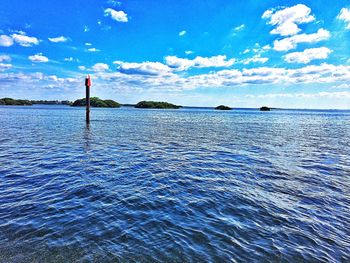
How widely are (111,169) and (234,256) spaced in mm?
Result: 10451

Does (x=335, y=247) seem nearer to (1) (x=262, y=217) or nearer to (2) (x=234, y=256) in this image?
(1) (x=262, y=217)

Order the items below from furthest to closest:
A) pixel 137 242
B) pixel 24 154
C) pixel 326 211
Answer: pixel 24 154 → pixel 326 211 → pixel 137 242

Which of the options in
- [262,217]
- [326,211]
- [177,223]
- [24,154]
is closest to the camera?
[177,223]

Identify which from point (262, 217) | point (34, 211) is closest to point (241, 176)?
point (262, 217)

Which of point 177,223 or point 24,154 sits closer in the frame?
point 177,223

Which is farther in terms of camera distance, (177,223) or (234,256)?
(177,223)

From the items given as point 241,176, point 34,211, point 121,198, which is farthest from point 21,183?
point 241,176

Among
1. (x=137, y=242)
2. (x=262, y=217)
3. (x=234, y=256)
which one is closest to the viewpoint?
(x=234, y=256)

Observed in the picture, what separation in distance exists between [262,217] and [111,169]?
377 inches

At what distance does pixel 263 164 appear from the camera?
18.1m

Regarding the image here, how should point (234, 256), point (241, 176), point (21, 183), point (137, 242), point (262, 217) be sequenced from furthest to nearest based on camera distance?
1. point (241, 176)
2. point (21, 183)
3. point (262, 217)
4. point (137, 242)
5. point (234, 256)

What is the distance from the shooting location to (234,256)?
21.8 ft

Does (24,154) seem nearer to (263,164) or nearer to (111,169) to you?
(111,169)

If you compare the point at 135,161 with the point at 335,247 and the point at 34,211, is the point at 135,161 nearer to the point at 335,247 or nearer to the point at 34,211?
the point at 34,211
